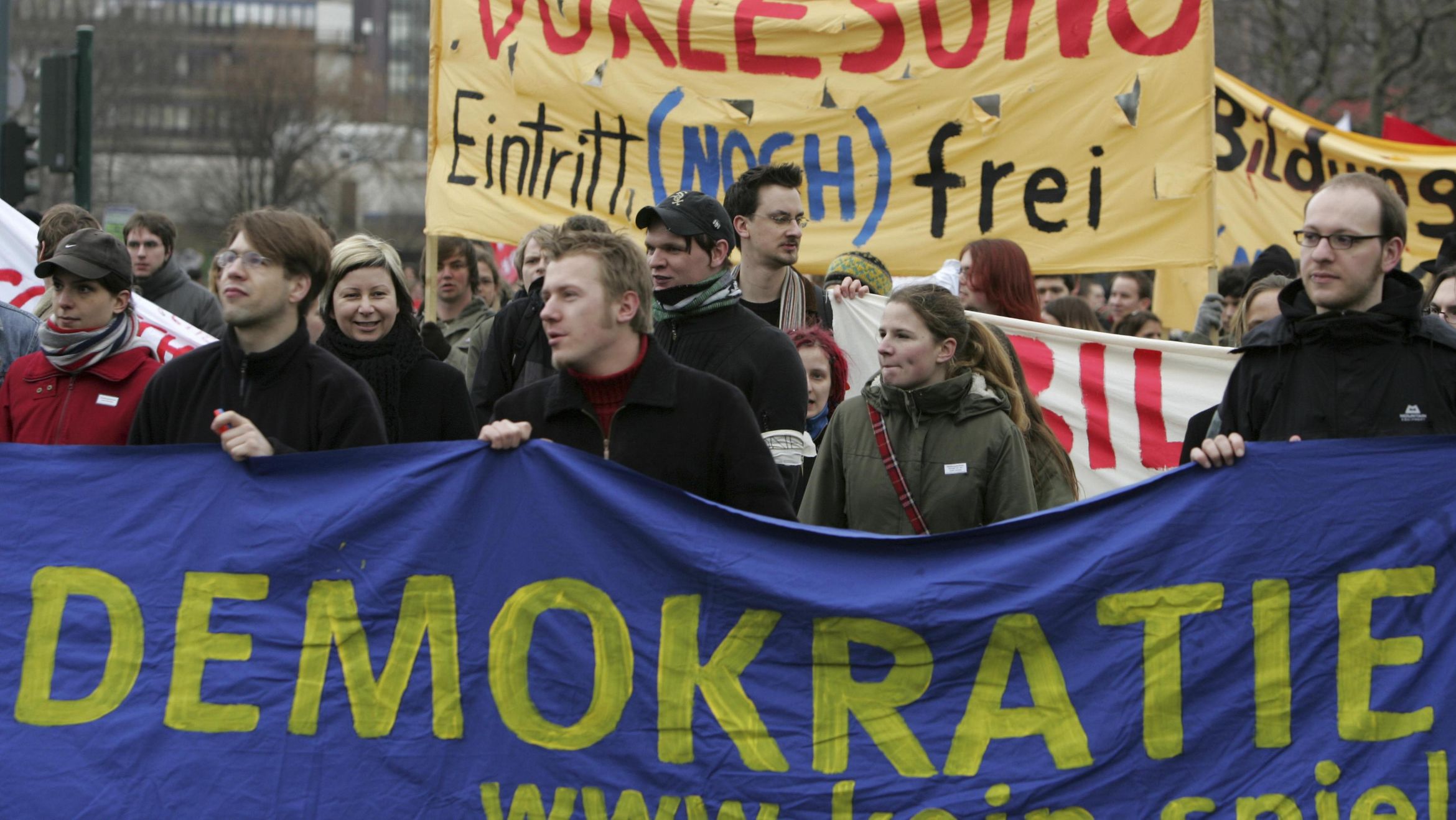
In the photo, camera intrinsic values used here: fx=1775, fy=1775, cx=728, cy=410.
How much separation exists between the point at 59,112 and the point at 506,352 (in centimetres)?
645

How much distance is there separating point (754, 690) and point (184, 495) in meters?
1.40

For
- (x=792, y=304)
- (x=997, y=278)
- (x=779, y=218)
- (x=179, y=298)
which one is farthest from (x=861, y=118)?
(x=179, y=298)

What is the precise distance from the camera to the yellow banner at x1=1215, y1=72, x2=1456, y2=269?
32.8 ft

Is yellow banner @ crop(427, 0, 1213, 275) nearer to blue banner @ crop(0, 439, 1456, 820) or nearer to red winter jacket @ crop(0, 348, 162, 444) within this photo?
red winter jacket @ crop(0, 348, 162, 444)

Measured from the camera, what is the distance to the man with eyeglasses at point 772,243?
5.57 m

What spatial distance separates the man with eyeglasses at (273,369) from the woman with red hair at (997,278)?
9.37 ft

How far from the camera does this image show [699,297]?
4840 mm

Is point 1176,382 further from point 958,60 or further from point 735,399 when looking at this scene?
point 735,399

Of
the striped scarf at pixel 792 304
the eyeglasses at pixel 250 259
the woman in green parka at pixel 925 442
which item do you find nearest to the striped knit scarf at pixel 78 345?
the eyeglasses at pixel 250 259

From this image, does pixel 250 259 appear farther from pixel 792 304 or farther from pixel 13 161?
pixel 13 161

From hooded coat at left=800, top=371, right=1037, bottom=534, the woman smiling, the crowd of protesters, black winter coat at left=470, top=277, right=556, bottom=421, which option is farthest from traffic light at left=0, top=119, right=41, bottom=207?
hooded coat at left=800, top=371, right=1037, bottom=534

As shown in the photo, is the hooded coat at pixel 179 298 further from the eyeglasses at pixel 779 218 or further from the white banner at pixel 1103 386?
the eyeglasses at pixel 779 218

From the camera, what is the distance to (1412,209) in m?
10.3

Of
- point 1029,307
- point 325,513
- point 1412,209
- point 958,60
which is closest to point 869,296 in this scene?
point 1029,307
